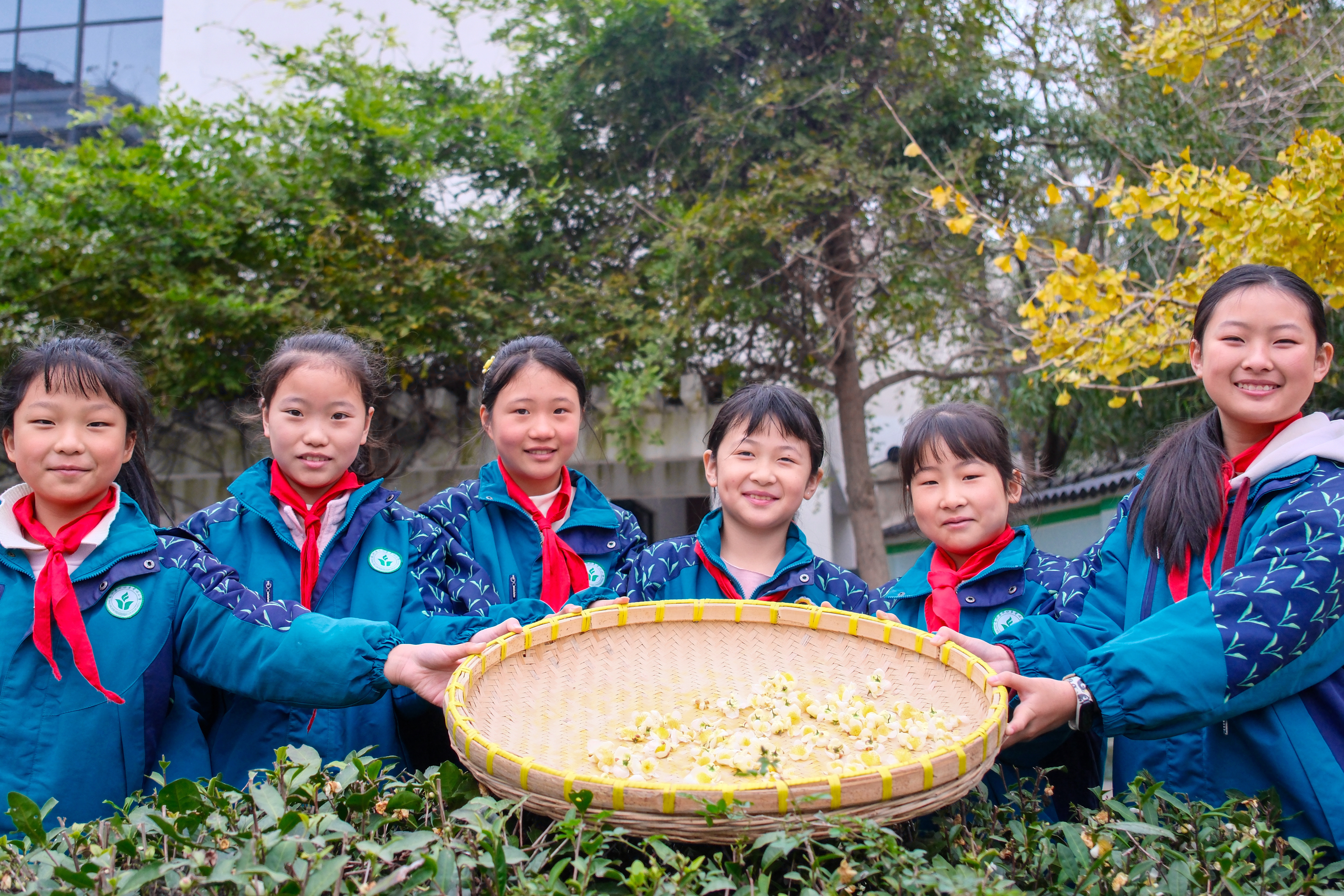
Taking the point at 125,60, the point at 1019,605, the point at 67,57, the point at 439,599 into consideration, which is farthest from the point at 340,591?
the point at 67,57

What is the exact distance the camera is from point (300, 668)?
5.47 feet

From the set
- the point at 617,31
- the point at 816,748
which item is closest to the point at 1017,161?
the point at 617,31

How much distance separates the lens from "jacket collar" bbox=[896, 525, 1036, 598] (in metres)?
2.03

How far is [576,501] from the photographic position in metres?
2.37

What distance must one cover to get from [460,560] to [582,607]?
1.19ft

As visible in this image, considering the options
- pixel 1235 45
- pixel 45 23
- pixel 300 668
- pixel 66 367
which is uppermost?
pixel 45 23

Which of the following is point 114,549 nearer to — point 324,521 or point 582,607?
point 324,521

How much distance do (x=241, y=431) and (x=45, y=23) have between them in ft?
15.2

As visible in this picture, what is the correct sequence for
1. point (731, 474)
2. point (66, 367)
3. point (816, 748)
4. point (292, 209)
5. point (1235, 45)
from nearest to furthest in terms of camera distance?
1. point (816, 748)
2. point (66, 367)
3. point (731, 474)
4. point (1235, 45)
5. point (292, 209)

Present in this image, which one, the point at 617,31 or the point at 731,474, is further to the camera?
the point at 617,31

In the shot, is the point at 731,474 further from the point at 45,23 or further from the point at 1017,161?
the point at 45,23

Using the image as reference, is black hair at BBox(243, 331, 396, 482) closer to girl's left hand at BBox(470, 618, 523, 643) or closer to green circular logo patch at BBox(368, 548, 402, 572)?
green circular logo patch at BBox(368, 548, 402, 572)

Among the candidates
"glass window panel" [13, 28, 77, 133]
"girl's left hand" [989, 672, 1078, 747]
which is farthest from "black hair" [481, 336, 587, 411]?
"glass window panel" [13, 28, 77, 133]

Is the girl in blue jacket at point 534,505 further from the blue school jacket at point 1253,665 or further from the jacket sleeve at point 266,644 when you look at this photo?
the blue school jacket at point 1253,665
